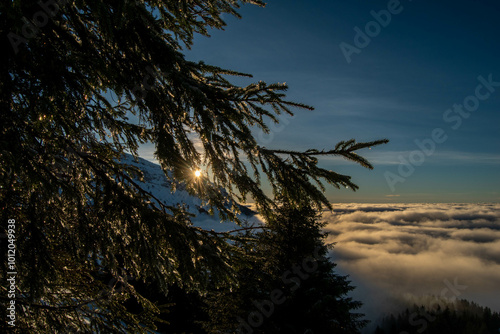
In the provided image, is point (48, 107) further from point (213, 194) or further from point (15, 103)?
point (213, 194)

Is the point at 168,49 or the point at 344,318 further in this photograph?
the point at 344,318

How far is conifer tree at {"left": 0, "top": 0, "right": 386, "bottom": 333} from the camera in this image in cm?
215

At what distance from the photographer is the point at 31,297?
8.27 ft

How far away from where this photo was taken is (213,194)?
262 cm

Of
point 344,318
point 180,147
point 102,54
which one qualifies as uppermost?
point 102,54

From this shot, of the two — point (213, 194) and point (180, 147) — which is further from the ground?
point (180, 147)

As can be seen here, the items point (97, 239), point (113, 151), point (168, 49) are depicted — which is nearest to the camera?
point (168, 49)

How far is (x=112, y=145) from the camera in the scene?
3346mm

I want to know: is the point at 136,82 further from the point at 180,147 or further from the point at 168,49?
the point at 180,147

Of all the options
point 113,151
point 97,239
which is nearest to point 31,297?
point 97,239

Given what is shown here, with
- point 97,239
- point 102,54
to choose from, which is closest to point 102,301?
point 97,239

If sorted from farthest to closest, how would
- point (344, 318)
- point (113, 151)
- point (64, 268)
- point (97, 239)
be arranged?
point (344, 318) < point (113, 151) < point (64, 268) < point (97, 239)

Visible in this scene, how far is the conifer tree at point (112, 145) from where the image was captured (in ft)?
7.06

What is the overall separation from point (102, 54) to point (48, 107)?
75 centimetres
